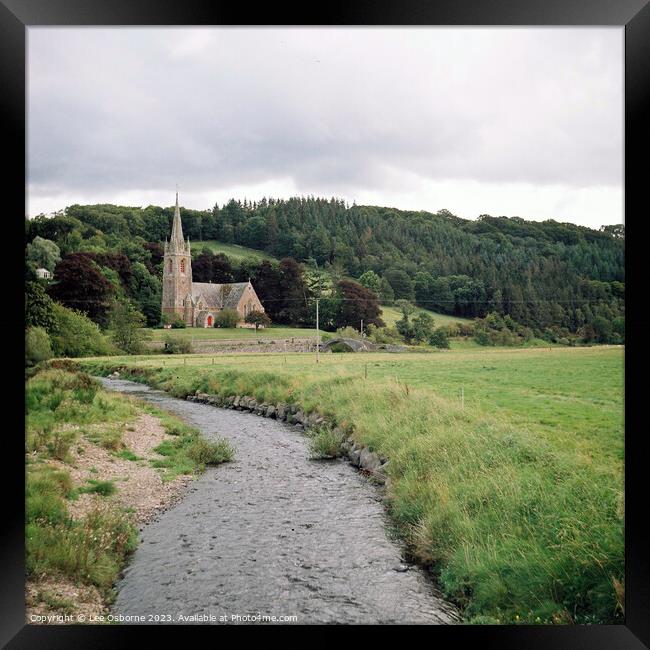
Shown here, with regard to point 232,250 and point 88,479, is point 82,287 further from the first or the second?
point 88,479

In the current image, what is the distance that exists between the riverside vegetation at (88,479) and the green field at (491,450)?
427 millimetres

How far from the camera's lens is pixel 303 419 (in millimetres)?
6219

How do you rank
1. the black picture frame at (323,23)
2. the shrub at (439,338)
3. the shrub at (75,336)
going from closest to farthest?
the black picture frame at (323,23) → the shrub at (75,336) → the shrub at (439,338)

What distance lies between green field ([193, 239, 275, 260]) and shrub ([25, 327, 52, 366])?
1604 millimetres

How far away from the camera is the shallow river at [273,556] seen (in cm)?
325

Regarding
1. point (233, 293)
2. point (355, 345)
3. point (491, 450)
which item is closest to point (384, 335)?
point (355, 345)

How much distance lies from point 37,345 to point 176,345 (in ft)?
3.93

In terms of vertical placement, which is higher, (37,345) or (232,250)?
(232,250)

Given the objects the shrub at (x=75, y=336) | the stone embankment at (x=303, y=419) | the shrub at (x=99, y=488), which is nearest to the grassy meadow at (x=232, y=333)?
the shrub at (x=75, y=336)

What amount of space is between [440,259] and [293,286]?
5.14ft

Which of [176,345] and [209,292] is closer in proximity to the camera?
[176,345]

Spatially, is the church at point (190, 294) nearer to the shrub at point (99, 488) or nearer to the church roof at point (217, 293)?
the church roof at point (217, 293)

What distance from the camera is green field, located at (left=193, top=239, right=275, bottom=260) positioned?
4.74m
